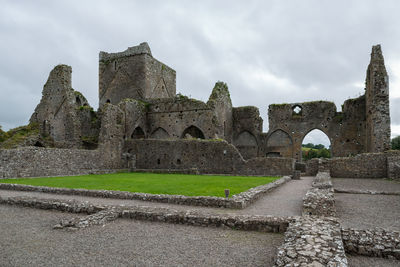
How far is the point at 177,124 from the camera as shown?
29.7 metres

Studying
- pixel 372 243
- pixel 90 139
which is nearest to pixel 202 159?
pixel 90 139

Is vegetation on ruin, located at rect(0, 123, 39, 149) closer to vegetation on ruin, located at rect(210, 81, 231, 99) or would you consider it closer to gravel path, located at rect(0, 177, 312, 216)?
gravel path, located at rect(0, 177, 312, 216)

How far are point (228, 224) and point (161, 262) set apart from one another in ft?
7.39

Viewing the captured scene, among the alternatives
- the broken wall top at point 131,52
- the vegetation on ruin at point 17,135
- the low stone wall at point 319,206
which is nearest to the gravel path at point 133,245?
the low stone wall at point 319,206

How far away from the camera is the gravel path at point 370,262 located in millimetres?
4262

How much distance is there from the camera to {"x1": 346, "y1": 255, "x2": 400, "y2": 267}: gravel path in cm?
426

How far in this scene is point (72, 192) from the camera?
35.1 feet

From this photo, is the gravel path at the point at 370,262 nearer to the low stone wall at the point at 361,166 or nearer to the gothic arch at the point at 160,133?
the low stone wall at the point at 361,166

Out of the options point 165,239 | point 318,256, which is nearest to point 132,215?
point 165,239

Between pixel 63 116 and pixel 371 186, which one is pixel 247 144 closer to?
pixel 63 116

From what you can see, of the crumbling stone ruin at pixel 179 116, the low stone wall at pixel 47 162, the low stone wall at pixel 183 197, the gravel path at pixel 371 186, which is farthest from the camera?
the crumbling stone ruin at pixel 179 116

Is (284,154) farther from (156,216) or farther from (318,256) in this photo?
(318,256)

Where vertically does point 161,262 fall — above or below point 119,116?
below

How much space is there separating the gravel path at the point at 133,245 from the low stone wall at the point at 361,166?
48.9ft
